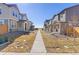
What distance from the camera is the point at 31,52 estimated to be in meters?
3.30

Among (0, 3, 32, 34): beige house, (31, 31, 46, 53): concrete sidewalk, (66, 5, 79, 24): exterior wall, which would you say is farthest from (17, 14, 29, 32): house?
(66, 5, 79, 24): exterior wall

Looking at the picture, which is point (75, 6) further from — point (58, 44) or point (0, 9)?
point (0, 9)

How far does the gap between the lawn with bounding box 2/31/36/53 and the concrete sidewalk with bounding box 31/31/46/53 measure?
0.06 m

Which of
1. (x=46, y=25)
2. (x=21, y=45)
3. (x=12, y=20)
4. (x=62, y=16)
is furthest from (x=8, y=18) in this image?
(x=62, y=16)

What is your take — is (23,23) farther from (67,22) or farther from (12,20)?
(67,22)

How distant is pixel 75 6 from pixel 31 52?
100 cm

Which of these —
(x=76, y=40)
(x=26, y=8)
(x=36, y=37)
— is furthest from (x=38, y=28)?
(x=76, y=40)

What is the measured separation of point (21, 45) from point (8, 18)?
482mm

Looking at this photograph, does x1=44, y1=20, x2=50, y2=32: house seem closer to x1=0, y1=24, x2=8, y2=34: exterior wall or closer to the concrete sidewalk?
the concrete sidewalk

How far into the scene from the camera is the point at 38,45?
132 inches

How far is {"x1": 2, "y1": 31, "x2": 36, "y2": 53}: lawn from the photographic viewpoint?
332 cm

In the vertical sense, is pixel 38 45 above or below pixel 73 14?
below

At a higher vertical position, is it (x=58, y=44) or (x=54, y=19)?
(x=54, y=19)
